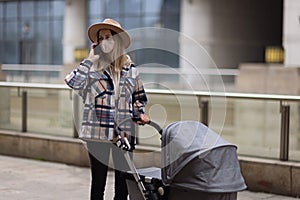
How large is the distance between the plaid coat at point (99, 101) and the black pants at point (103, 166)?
15 centimetres

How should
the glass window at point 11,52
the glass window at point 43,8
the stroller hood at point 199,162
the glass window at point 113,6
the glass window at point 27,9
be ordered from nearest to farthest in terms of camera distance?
the stroller hood at point 199,162 → the glass window at point 113,6 → the glass window at point 43,8 → the glass window at point 27,9 → the glass window at point 11,52

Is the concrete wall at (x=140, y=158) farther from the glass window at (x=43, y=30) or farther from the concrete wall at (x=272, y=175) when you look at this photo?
the glass window at (x=43, y=30)

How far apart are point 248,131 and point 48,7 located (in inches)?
1551

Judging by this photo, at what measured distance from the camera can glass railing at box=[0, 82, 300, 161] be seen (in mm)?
8648

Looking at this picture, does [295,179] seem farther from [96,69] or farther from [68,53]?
[68,53]

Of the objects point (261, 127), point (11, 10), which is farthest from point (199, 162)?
point (11, 10)

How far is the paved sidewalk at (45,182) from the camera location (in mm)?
8242

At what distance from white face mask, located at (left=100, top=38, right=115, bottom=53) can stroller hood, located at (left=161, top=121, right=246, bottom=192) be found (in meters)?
1.09

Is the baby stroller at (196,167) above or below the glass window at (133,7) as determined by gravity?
below

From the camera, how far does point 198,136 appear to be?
205 inches

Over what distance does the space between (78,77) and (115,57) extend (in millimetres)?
386

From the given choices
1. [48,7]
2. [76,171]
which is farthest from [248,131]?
[48,7]

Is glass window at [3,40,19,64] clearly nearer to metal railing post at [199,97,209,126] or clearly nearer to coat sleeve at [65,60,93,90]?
metal railing post at [199,97,209,126]

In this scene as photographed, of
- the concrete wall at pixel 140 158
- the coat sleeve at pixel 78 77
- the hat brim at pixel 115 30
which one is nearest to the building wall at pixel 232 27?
the concrete wall at pixel 140 158
